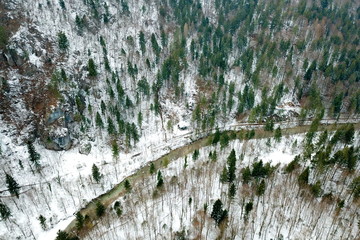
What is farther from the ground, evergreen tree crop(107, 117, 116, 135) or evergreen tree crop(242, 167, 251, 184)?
evergreen tree crop(107, 117, 116, 135)

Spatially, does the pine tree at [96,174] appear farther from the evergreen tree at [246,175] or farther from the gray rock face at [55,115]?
the evergreen tree at [246,175]

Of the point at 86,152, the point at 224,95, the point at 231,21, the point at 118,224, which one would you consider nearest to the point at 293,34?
the point at 231,21

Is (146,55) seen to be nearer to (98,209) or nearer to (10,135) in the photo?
(10,135)

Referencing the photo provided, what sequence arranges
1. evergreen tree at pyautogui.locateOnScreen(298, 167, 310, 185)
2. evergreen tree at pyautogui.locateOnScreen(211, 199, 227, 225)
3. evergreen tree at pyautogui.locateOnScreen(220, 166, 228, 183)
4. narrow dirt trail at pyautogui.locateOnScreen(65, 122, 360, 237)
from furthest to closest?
narrow dirt trail at pyautogui.locateOnScreen(65, 122, 360, 237)
evergreen tree at pyautogui.locateOnScreen(220, 166, 228, 183)
evergreen tree at pyautogui.locateOnScreen(298, 167, 310, 185)
evergreen tree at pyautogui.locateOnScreen(211, 199, 227, 225)

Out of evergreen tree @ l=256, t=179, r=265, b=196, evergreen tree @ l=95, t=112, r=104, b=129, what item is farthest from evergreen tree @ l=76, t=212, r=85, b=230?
evergreen tree @ l=256, t=179, r=265, b=196

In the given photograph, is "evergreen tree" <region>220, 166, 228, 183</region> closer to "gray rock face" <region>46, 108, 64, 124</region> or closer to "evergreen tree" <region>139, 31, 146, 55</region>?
"gray rock face" <region>46, 108, 64, 124</region>

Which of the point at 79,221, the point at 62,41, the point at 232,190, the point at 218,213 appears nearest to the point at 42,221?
the point at 79,221

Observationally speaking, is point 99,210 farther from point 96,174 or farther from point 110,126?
point 110,126

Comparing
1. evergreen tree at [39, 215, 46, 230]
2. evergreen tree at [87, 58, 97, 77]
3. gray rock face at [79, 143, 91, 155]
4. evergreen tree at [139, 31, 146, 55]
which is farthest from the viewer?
evergreen tree at [139, 31, 146, 55]
